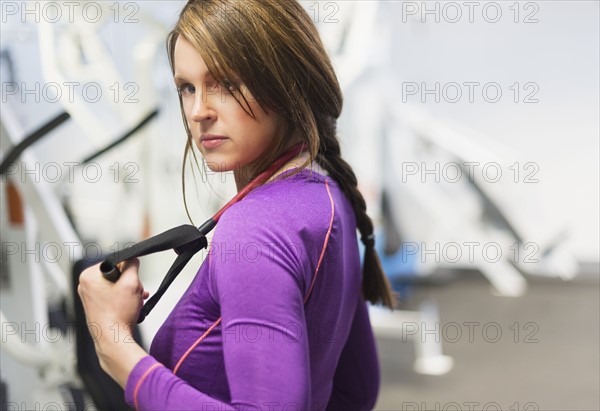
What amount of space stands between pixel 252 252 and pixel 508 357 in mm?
2599

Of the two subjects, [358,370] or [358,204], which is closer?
[358,204]

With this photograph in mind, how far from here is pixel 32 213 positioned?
1583mm

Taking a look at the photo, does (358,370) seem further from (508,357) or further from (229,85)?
(508,357)

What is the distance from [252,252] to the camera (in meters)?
0.65

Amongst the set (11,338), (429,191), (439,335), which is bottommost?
(439,335)

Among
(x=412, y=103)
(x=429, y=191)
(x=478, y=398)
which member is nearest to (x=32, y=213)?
(x=478, y=398)

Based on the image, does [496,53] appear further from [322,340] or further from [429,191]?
[322,340]

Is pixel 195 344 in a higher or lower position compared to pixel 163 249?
lower

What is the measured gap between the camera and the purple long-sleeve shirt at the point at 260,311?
631mm

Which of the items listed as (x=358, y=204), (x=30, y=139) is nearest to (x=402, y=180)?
(x=30, y=139)

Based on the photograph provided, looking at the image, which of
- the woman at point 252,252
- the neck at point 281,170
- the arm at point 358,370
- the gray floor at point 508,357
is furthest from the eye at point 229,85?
the gray floor at point 508,357

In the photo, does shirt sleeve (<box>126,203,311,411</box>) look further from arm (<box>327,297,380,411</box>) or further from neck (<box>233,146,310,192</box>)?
arm (<box>327,297,380,411</box>)

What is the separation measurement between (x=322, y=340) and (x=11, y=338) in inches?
38.6

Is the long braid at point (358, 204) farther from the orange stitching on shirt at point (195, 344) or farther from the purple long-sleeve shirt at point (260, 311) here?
the orange stitching on shirt at point (195, 344)
